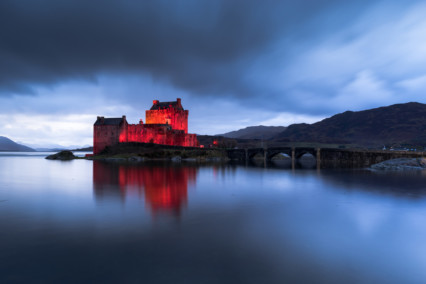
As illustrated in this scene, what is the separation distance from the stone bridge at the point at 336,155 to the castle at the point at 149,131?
25229 mm

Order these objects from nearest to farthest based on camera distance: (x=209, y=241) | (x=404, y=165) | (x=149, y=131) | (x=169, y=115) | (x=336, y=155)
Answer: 1. (x=209, y=241)
2. (x=404, y=165)
3. (x=336, y=155)
4. (x=149, y=131)
5. (x=169, y=115)

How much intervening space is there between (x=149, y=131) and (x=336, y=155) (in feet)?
232

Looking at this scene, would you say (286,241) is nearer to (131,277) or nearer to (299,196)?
(131,277)

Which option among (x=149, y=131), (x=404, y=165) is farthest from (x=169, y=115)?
(x=404, y=165)

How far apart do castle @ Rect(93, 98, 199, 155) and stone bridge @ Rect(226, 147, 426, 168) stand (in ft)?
82.8

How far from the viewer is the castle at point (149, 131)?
9162 cm

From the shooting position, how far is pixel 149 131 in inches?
3787

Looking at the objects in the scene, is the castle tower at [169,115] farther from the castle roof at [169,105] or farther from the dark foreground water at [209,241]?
the dark foreground water at [209,241]

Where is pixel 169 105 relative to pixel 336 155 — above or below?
above

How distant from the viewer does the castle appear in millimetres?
91625

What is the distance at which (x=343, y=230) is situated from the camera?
12.6m

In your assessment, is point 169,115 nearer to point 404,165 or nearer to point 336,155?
point 336,155

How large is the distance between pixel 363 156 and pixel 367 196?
59810mm

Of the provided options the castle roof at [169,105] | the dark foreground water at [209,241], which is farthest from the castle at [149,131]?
the dark foreground water at [209,241]
